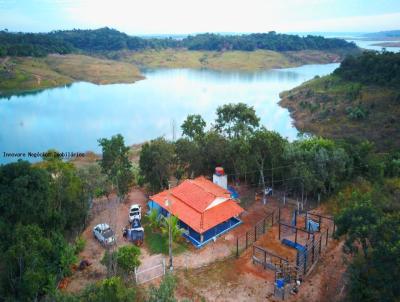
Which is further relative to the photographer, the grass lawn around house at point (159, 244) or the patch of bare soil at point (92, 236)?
the grass lawn around house at point (159, 244)

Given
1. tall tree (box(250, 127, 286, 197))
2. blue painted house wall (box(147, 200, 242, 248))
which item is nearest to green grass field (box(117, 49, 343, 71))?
tall tree (box(250, 127, 286, 197))

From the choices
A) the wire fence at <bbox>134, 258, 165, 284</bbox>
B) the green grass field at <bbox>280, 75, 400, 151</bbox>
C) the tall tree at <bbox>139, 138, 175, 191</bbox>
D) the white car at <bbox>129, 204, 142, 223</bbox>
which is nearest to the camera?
the wire fence at <bbox>134, 258, 165, 284</bbox>

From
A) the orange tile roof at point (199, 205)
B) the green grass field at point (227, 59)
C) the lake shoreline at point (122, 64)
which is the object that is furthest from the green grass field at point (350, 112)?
the green grass field at point (227, 59)

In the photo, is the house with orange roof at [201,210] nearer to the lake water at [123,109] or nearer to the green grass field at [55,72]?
the lake water at [123,109]

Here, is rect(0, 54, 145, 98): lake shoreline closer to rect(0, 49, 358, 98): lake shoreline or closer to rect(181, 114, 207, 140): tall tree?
rect(0, 49, 358, 98): lake shoreline

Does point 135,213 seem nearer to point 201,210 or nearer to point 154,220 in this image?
point 154,220

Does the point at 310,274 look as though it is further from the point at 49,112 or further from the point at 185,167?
the point at 49,112
